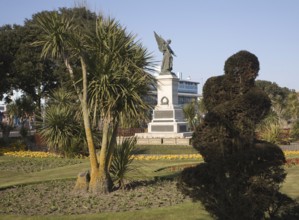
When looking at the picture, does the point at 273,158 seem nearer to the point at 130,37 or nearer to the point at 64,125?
→ the point at 130,37

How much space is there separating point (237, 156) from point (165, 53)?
27.5 m

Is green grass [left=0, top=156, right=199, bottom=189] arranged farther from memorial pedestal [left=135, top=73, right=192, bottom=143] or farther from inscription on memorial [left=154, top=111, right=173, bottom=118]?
inscription on memorial [left=154, top=111, right=173, bottom=118]

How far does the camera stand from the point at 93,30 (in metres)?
9.59

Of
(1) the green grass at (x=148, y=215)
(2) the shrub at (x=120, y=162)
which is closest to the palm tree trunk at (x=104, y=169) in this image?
(2) the shrub at (x=120, y=162)

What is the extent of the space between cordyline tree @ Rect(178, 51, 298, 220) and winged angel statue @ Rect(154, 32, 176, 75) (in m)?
25.5

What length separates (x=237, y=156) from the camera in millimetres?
5359

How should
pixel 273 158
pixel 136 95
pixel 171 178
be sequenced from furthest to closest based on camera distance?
pixel 171 178 → pixel 136 95 → pixel 273 158

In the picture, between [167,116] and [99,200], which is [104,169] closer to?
[99,200]

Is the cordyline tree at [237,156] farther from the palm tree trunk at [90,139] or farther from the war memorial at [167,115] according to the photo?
the war memorial at [167,115]

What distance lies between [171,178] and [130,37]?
16.3ft

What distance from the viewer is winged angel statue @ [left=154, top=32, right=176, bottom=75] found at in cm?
3140

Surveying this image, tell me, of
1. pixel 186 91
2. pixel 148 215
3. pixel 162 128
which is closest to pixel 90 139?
pixel 148 215

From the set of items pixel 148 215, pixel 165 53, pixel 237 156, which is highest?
pixel 165 53

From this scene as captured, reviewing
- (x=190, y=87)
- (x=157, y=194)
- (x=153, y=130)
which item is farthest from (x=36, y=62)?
(x=190, y=87)
